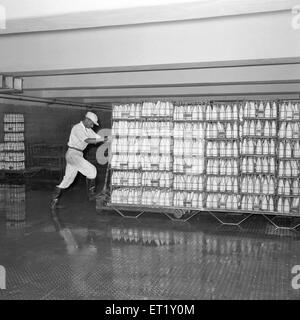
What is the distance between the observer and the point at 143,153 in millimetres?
9375

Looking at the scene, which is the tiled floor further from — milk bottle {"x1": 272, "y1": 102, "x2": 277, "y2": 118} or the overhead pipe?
the overhead pipe

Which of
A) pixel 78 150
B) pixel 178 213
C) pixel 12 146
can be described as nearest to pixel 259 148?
pixel 178 213

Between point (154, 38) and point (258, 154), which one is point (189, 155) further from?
point (154, 38)

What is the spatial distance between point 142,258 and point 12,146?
10378 millimetres

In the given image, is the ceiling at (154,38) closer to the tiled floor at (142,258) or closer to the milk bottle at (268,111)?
the milk bottle at (268,111)

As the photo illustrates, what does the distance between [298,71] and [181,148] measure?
3057mm

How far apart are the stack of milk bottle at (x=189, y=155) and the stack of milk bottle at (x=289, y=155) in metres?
1.58

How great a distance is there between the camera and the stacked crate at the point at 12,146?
15539 mm

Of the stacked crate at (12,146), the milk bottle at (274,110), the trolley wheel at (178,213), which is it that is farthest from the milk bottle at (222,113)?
the stacked crate at (12,146)

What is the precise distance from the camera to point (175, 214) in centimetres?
934

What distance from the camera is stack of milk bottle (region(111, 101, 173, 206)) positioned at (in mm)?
9250

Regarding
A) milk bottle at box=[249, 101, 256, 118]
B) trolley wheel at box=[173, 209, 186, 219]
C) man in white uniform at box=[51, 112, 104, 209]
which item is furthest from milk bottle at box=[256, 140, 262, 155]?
man in white uniform at box=[51, 112, 104, 209]

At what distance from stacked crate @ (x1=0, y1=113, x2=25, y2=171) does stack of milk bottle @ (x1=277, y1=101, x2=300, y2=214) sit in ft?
33.6
